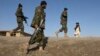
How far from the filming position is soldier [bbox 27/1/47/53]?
37.5 ft

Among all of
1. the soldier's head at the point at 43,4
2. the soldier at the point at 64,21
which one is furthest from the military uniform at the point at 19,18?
the soldier's head at the point at 43,4

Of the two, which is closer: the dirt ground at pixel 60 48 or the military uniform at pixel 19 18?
the dirt ground at pixel 60 48

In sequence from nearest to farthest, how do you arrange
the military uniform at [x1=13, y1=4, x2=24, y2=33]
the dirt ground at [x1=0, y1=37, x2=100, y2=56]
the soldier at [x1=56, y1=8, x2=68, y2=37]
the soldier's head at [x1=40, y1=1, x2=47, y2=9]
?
1. the dirt ground at [x1=0, y1=37, x2=100, y2=56]
2. the soldier's head at [x1=40, y1=1, x2=47, y2=9]
3. the soldier at [x1=56, y1=8, x2=68, y2=37]
4. the military uniform at [x1=13, y1=4, x2=24, y2=33]

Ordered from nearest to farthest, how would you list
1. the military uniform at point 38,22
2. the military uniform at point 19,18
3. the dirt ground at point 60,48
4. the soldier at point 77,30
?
the dirt ground at point 60,48 → the military uniform at point 38,22 → the military uniform at point 19,18 → the soldier at point 77,30

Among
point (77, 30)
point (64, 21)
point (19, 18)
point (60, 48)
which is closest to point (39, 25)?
point (60, 48)

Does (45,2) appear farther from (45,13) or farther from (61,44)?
(61,44)

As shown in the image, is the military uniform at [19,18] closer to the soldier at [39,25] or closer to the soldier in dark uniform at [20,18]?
the soldier in dark uniform at [20,18]

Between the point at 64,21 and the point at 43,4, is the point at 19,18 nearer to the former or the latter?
the point at 64,21

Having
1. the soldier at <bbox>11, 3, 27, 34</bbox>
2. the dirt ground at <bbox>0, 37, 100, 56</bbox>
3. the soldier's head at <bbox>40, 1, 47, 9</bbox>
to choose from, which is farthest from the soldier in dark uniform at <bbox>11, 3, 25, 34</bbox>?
the soldier's head at <bbox>40, 1, 47, 9</bbox>

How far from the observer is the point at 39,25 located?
11547 mm

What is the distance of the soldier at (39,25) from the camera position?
11.4m

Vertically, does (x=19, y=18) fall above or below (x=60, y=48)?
above

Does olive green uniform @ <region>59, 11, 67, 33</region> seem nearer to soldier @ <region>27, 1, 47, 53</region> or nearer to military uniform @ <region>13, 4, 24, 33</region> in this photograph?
military uniform @ <region>13, 4, 24, 33</region>

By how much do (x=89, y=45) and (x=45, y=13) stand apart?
2.12 meters
